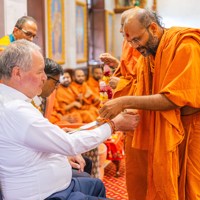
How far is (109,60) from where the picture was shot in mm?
2799

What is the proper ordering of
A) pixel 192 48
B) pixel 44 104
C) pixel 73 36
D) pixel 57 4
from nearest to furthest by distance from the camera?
pixel 192 48 < pixel 44 104 < pixel 57 4 < pixel 73 36

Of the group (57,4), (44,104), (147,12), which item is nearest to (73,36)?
(57,4)

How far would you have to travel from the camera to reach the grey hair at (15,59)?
5.47ft

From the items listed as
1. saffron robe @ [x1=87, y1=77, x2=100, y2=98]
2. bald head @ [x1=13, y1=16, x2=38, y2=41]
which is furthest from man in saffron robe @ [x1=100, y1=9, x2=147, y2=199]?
saffron robe @ [x1=87, y1=77, x2=100, y2=98]

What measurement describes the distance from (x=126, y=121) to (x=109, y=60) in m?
0.89

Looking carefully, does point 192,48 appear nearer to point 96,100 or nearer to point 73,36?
point 96,100

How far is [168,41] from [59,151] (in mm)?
830

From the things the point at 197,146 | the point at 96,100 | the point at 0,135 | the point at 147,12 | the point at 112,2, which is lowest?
the point at 96,100

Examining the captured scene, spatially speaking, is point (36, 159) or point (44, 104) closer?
point (36, 159)

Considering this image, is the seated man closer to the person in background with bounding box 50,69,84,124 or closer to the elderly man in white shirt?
the elderly man in white shirt

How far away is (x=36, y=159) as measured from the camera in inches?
66.1

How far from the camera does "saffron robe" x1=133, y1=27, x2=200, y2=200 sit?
72.5 inches

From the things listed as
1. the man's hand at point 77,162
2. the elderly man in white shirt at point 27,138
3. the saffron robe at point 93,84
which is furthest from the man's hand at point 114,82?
the saffron robe at point 93,84

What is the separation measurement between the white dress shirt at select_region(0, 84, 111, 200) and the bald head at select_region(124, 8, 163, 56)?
598mm
